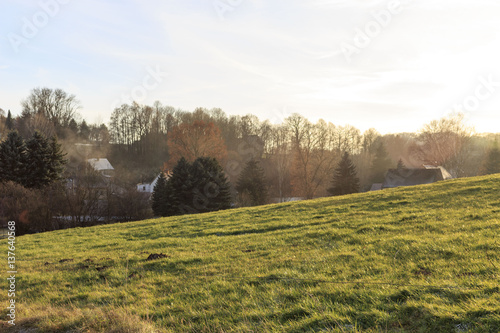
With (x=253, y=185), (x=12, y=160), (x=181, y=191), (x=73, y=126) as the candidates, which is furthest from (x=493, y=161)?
(x=73, y=126)

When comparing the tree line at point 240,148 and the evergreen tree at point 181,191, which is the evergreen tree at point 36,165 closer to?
the tree line at point 240,148

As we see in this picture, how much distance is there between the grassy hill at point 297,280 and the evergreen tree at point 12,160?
36735 mm

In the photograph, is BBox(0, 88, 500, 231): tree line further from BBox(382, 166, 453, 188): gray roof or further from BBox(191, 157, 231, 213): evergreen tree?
BBox(382, 166, 453, 188): gray roof

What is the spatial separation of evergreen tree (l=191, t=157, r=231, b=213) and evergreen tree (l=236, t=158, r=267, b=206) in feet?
15.0

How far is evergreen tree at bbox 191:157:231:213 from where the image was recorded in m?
48.3

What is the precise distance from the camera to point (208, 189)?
4900cm

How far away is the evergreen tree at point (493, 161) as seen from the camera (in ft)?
241

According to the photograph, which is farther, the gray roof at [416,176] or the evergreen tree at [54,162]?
the gray roof at [416,176]

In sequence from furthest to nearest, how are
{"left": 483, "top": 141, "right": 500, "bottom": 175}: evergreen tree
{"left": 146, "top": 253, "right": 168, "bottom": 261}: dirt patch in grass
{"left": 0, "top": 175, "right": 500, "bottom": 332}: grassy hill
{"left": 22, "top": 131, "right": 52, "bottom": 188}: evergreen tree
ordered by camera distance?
{"left": 483, "top": 141, "right": 500, "bottom": 175}: evergreen tree, {"left": 22, "top": 131, "right": 52, "bottom": 188}: evergreen tree, {"left": 146, "top": 253, "right": 168, "bottom": 261}: dirt patch in grass, {"left": 0, "top": 175, "right": 500, "bottom": 332}: grassy hill

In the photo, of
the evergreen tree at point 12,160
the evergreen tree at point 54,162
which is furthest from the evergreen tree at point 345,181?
the evergreen tree at point 12,160

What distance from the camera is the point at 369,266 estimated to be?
285 inches

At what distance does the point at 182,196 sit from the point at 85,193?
12764mm

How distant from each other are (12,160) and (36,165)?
9.27ft

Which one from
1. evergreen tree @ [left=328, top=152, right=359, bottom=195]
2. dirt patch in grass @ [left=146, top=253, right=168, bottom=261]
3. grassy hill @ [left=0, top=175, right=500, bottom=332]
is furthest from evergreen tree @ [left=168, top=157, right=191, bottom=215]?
dirt patch in grass @ [left=146, top=253, right=168, bottom=261]
